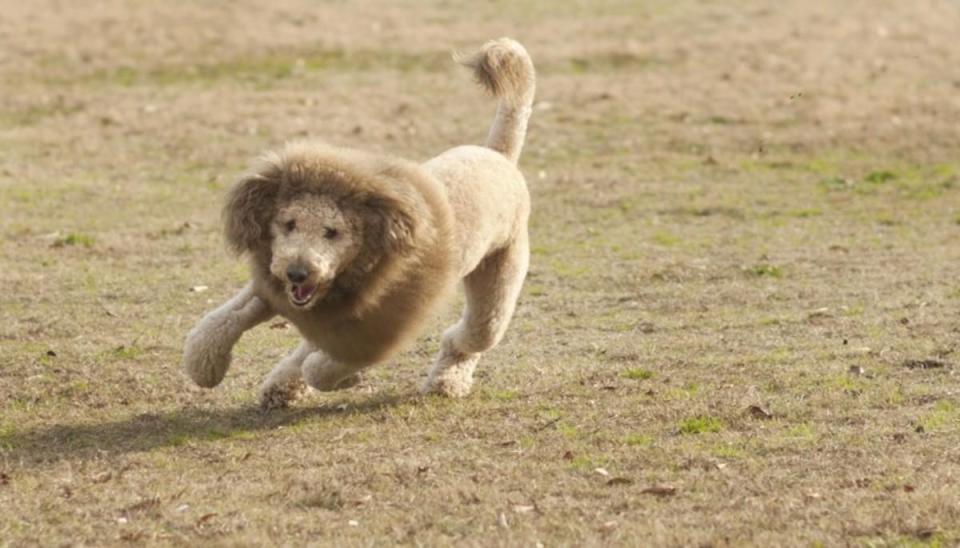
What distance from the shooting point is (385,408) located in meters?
7.23

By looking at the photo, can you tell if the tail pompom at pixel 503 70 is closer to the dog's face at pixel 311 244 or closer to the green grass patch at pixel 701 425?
the dog's face at pixel 311 244

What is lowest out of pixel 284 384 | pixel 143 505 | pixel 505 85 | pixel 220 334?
pixel 284 384

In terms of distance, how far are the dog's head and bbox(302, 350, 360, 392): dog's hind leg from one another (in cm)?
43

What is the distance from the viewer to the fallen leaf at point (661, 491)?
19.1 ft

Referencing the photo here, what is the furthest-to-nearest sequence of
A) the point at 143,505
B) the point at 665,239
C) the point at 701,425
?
the point at 665,239
the point at 701,425
the point at 143,505

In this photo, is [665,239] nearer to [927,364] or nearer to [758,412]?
[927,364]

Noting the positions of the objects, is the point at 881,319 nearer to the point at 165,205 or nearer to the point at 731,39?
the point at 165,205

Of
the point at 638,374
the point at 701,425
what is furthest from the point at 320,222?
the point at 638,374

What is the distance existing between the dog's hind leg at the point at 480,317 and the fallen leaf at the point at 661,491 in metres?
1.74

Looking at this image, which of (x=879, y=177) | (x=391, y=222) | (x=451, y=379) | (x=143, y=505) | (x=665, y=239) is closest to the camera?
(x=143, y=505)

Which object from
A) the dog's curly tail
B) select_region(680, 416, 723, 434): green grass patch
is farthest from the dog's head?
the dog's curly tail

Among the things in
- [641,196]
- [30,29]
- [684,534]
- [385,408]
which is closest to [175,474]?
[385,408]

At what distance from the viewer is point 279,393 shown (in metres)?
7.13

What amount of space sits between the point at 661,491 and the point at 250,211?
1.96 m
